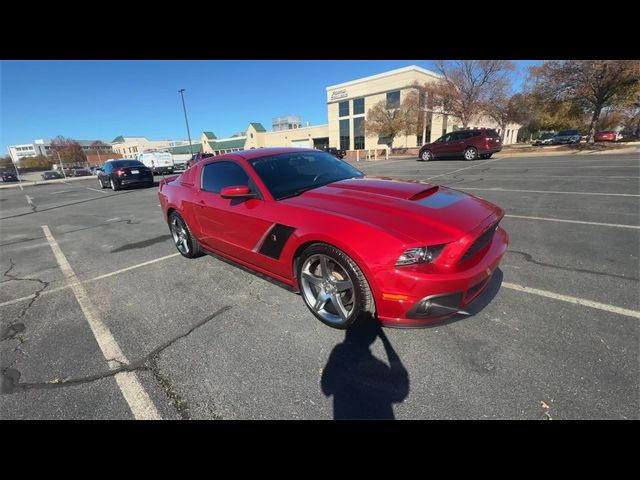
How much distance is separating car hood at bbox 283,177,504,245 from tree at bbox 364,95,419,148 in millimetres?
36713

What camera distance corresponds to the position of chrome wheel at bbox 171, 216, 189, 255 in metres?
4.48

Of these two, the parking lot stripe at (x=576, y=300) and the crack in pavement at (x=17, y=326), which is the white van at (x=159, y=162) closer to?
the crack in pavement at (x=17, y=326)

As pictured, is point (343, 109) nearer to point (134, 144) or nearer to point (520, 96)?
point (520, 96)

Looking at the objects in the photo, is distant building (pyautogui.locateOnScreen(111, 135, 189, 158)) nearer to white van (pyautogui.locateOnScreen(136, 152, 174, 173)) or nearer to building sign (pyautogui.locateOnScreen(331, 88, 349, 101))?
building sign (pyautogui.locateOnScreen(331, 88, 349, 101))

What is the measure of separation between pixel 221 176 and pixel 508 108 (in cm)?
3746

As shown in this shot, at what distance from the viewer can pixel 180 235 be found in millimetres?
4633

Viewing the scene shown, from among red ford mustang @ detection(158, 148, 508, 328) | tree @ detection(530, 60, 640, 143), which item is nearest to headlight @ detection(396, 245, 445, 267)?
red ford mustang @ detection(158, 148, 508, 328)

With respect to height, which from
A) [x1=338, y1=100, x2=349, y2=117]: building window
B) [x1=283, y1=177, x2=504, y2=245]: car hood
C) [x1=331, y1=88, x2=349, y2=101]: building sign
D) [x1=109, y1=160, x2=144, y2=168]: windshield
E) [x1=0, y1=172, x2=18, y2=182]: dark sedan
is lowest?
[x1=0, y1=172, x2=18, y2=182]: dark sedan

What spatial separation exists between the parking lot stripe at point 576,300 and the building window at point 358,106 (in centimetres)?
4984

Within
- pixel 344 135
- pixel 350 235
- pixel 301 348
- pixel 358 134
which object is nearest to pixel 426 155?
pixel 350 235

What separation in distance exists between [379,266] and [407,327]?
0.49 metres

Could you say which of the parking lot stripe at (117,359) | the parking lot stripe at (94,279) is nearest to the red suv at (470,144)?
the parking lot stripe at (94,279)
